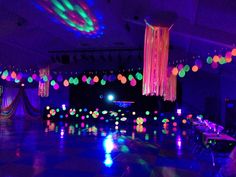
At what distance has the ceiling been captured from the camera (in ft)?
18.0

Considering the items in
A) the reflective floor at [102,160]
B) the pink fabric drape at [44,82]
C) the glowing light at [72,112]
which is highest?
the pink fabric drape at [44,82]

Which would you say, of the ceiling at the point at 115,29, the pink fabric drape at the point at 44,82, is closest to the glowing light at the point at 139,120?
the ceiling at the point at 115,29

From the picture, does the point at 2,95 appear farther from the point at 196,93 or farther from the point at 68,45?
the point at 196,93

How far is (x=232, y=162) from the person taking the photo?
4055mm

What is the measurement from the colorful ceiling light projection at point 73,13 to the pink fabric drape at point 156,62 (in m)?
1.62

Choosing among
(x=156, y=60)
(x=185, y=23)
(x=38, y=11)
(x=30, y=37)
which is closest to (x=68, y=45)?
(x=30, y=37)

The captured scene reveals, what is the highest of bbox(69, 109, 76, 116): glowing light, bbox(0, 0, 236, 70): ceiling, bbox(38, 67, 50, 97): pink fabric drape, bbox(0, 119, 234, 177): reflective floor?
bbox(0, 0, 236, 70): ceiling

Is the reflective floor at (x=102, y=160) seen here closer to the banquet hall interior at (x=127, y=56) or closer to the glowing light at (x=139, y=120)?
the banquet hall interior at (x=127, y=56)

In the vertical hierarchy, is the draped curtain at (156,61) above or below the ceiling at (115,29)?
below

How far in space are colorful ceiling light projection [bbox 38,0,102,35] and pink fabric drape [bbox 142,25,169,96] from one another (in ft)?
5.31

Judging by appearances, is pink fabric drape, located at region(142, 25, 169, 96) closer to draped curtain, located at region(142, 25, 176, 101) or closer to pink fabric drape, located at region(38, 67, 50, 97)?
draped curtain, located at region(142, 25, 176, 101)

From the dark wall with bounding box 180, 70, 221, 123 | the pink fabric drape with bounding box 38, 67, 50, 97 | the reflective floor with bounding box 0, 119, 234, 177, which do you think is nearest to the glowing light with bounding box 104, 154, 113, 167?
the reflective floor with bounding box 0, 119, 234, 177

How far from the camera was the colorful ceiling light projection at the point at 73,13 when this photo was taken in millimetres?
5883

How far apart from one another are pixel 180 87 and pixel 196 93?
3.47ft
